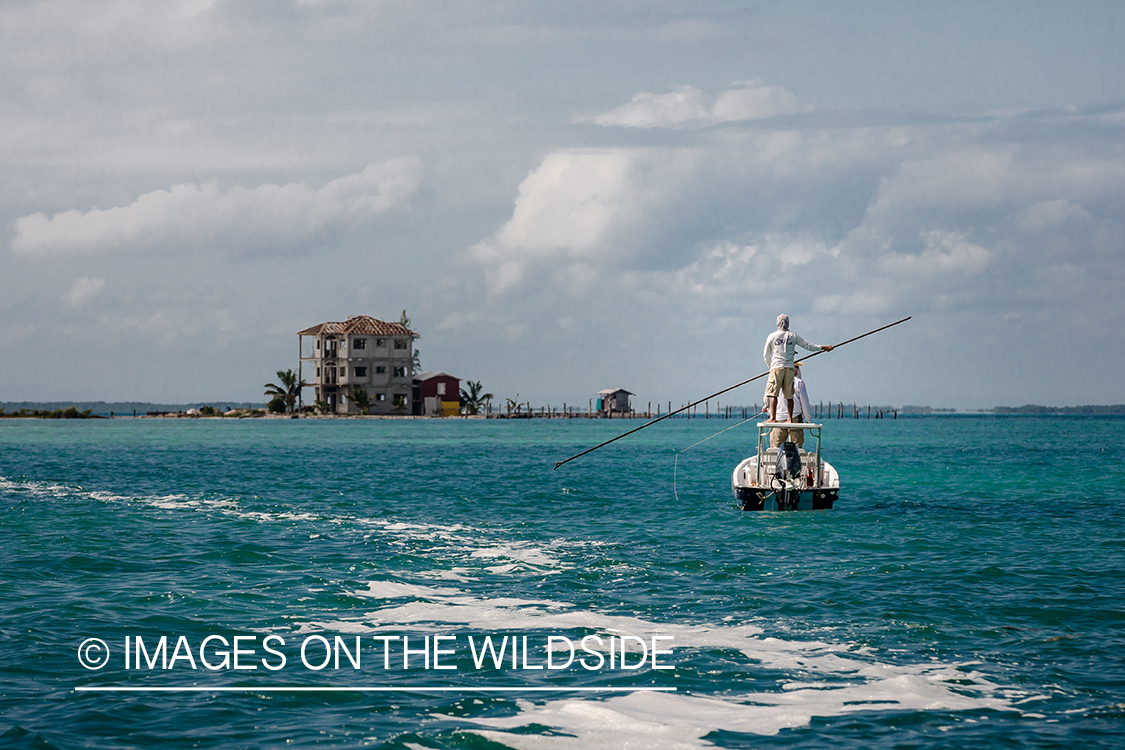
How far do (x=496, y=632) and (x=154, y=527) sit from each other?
1398 cm

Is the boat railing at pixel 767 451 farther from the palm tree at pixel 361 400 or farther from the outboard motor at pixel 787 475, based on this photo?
the palm tree at pixel 361 400

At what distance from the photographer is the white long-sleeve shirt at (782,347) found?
974 inches

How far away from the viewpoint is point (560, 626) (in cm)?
1252

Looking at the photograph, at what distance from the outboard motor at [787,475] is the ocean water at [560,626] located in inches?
34.1

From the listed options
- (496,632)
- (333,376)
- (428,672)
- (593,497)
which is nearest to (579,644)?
(496,632)

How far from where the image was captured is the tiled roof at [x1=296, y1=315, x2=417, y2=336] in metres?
116

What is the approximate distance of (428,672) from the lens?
10422 mm

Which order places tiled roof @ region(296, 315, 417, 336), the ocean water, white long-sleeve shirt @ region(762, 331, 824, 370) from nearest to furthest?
the ocean water
white long-sleeve shirt @ region(762, 331, 824, 370)
tiled roof @ region(296, 315, 417, 336)

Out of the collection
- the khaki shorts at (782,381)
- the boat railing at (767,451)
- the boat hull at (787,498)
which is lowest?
the boat hull at (787,498)

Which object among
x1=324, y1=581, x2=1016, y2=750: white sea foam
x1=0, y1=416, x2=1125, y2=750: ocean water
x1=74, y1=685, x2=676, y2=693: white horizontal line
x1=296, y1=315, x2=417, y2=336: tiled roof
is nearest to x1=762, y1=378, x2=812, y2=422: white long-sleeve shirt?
x1=0, y1=416, x2=1125, y2=750: ocean water

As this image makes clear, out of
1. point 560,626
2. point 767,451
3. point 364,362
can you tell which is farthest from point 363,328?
point 560,626

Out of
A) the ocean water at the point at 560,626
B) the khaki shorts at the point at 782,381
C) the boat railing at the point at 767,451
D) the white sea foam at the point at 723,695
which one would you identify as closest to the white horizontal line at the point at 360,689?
the ocean water at the point at 560,626

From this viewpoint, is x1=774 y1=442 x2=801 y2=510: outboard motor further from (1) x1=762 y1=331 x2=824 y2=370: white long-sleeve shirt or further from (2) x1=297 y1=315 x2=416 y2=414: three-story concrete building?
(2) x1=297 y1=315 x2=416 y2=414: three-story concrete building

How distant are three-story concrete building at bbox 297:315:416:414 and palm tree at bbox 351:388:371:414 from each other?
350 millimetres
